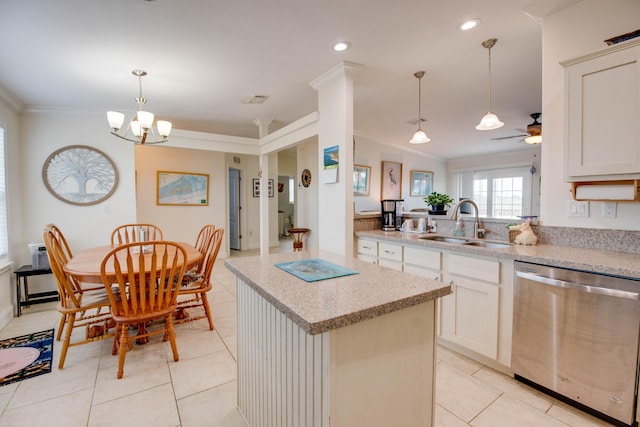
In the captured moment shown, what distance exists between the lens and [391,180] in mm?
6137

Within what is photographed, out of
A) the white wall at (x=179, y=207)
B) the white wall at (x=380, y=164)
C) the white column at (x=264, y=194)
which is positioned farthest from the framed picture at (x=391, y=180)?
the white wall at (x=179, y=207)

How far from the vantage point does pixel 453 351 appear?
2.31 metres

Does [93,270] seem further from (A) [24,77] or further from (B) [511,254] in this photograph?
(B) [511,254]

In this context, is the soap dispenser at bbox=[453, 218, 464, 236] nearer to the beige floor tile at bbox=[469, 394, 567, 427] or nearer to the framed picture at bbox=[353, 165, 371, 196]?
the beige floor tile at bbox=[469, 394, 567, 427]

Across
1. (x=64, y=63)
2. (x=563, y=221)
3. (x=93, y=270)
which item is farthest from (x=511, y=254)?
(x=64, y=63)

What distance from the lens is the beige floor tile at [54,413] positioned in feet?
5.17

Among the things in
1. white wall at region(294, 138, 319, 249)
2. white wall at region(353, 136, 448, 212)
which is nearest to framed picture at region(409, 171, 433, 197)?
white wall at region(353, 136, 448, 212)

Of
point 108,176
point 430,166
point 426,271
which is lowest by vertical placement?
point 426,271

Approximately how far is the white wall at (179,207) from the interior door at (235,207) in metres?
0.74


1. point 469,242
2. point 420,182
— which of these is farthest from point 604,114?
point 420,182

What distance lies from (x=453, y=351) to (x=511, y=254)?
99 cm

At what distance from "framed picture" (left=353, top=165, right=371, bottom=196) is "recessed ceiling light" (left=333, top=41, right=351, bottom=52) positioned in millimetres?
3018

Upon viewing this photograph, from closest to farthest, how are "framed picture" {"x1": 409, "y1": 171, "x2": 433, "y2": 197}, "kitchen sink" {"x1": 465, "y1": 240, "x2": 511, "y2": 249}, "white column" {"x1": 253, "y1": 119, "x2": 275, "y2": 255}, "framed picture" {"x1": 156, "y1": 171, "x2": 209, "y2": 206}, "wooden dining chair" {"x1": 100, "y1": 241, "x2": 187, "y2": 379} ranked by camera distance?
"wooden dining chair" {"x1": 100, "y1": 241, "x2": 187, "y2": 379}
"kitchen sink" {"x1": 465, "y1": 240, "x2": 511, "y2": 249}
"white column" {"x1": 253, "y1": 119, "x2": 275, "y2": 255}
"framed picture" {"x1": 156, "y1": 171, "x2": 209, "y2": 206}
"framed picture" {"x1": 409, "y1": 171, "x2": 433, "y2": 197}

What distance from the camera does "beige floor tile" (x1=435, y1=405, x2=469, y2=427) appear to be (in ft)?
5.11
